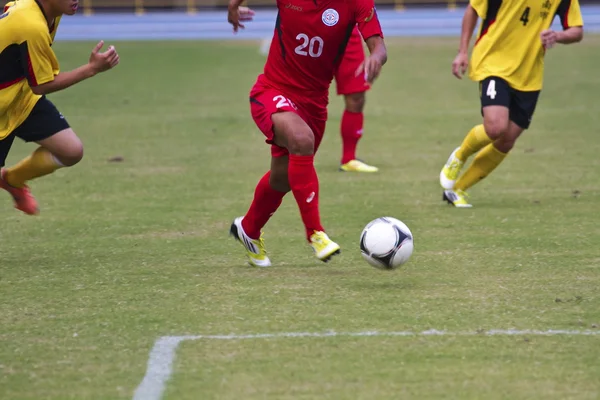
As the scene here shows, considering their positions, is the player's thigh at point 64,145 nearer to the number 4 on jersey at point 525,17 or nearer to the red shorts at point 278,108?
the red shorts at point 278,108

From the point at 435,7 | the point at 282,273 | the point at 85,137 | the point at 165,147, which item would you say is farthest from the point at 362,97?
the point at 435,7

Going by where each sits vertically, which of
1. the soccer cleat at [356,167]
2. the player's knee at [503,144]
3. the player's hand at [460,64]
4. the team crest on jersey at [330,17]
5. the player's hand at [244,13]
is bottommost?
the soccer cleat at [356,167]

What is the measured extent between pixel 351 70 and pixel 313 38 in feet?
14.8

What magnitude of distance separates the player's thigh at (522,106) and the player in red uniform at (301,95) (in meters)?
2.23

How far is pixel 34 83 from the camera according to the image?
6.39m

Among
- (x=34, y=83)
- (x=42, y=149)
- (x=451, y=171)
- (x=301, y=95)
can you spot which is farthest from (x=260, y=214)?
(x=451, y=171)

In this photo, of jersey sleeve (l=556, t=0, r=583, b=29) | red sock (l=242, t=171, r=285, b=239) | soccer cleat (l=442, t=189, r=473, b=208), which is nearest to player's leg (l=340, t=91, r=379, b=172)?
soccer cleat (l=442, t=189, r=473, b=208)

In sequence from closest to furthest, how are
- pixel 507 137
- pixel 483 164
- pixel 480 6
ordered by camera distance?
pixel 480 6, pixel 507 137, pixel 483 164

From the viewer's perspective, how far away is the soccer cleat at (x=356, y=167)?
1044 cm

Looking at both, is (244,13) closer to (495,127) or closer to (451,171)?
(495,127)

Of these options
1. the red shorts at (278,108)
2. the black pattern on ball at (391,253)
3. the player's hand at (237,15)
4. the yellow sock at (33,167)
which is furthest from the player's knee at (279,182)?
the yellow sock at (33,167)

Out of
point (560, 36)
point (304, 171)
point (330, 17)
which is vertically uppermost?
point (330, 17)

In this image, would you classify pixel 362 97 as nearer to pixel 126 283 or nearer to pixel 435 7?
pixel 126 283

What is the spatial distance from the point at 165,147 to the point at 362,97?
2564 mm
